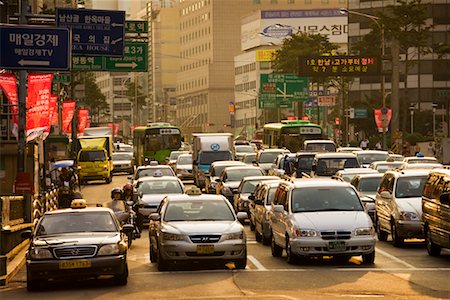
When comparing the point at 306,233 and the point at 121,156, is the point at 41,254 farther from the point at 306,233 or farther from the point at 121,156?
the point at 121,156

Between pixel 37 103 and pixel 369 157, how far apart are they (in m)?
19.9

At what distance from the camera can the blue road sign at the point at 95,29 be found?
127ft

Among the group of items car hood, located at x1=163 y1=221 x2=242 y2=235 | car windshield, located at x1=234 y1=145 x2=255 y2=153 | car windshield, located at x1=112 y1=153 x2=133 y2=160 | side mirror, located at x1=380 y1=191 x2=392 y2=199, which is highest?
side mirror, located at x1=380 y1=191 x2=392 y2=199

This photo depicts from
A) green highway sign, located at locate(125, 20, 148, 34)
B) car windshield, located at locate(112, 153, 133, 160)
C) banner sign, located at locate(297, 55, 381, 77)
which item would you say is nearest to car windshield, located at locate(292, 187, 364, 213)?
green highway sign, located at locate(125, 20, 148, 34)

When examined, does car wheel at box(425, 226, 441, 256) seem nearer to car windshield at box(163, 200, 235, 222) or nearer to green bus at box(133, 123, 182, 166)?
car windshield at box(163, 200, 235, 222)

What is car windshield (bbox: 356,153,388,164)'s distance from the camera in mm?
52906

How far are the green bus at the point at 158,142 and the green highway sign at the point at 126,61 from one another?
104 ft

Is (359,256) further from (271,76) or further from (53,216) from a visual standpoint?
(271,76)

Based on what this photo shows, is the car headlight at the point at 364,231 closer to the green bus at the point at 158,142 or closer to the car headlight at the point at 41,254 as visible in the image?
the car headlight at the point at 41,254

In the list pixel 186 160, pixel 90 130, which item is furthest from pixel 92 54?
pixel 90 130

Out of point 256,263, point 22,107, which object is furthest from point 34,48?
point 256,263

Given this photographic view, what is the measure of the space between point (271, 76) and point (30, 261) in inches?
3726

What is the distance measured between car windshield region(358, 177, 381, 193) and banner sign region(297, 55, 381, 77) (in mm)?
45324

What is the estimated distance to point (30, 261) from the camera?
2109 cm
